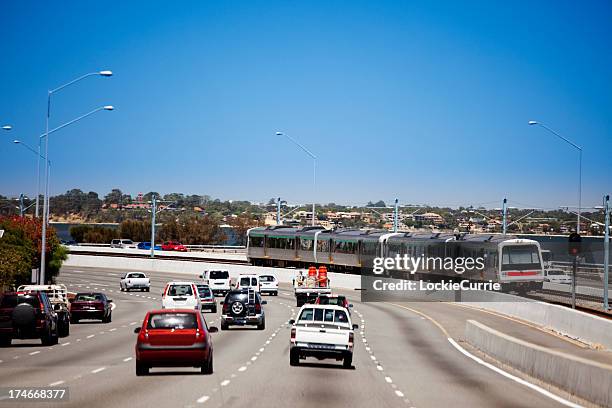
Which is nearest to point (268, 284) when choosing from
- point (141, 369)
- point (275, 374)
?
point (275, 374)

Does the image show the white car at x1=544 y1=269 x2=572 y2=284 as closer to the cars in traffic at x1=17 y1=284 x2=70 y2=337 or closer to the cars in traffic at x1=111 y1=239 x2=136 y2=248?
the cars in traffic at x1=17 y1=284 x2=70 y2=337

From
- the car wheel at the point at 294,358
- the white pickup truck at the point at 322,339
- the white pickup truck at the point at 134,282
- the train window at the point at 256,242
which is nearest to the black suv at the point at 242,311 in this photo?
the car wheel at the point at 294,358

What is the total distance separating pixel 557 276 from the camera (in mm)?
70000

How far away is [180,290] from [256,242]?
5191 centimetres

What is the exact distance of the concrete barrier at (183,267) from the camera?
75.9m

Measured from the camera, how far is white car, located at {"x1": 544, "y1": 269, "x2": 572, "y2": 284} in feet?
220

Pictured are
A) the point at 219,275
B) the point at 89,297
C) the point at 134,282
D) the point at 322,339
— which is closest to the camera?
the point at 322,339

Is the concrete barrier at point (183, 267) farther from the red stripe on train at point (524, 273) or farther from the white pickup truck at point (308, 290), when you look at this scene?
the red stripe on train at point (524, 273)

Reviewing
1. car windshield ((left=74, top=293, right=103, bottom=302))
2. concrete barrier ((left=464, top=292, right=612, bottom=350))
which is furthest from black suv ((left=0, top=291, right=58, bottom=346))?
concrete barrier ((left=464, top=292, right=612, bottom=350))

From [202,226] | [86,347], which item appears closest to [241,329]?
[86,347]

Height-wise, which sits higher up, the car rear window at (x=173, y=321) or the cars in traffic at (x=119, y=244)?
the cars in traffic at (x=119, y=244)

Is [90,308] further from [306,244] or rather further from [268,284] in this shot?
[306,244]

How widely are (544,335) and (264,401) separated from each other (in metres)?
24.4

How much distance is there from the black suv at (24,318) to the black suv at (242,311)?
A: 9.68m
